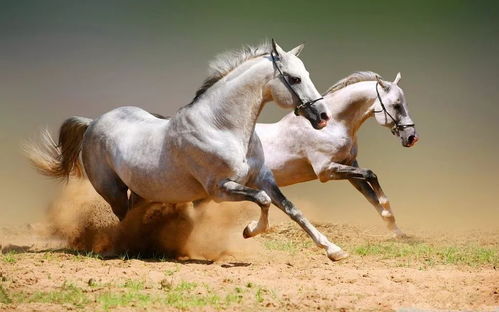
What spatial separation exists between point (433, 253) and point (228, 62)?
7.62 ft

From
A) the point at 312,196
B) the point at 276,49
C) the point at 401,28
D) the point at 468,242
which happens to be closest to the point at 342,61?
the point at 401,28

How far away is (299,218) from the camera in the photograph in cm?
600

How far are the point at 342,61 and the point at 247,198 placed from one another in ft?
14.2

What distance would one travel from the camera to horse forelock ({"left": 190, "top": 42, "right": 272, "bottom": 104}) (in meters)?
6.25

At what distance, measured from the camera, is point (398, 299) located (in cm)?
461

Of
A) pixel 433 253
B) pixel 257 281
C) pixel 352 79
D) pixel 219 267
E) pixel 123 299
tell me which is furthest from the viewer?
pixel 352 79

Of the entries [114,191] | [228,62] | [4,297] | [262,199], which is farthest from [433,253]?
[4,297]

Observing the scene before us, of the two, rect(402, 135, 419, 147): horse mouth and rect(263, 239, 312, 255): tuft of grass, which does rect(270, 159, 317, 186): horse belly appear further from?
rect(402, 135, 419, 147): horse mouth

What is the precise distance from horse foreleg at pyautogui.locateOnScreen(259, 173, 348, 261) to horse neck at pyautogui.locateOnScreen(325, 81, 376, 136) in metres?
1.72

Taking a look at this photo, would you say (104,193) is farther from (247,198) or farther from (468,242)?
(468,242)

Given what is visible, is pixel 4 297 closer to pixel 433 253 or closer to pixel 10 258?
pixel 10 258

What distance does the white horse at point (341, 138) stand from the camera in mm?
7656

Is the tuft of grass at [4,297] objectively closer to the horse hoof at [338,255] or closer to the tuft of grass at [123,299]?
the tuft of grass at [123,299]

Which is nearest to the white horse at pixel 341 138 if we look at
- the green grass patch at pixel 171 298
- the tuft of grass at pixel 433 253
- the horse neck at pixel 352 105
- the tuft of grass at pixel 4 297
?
the horse neck at pixel 352 105
